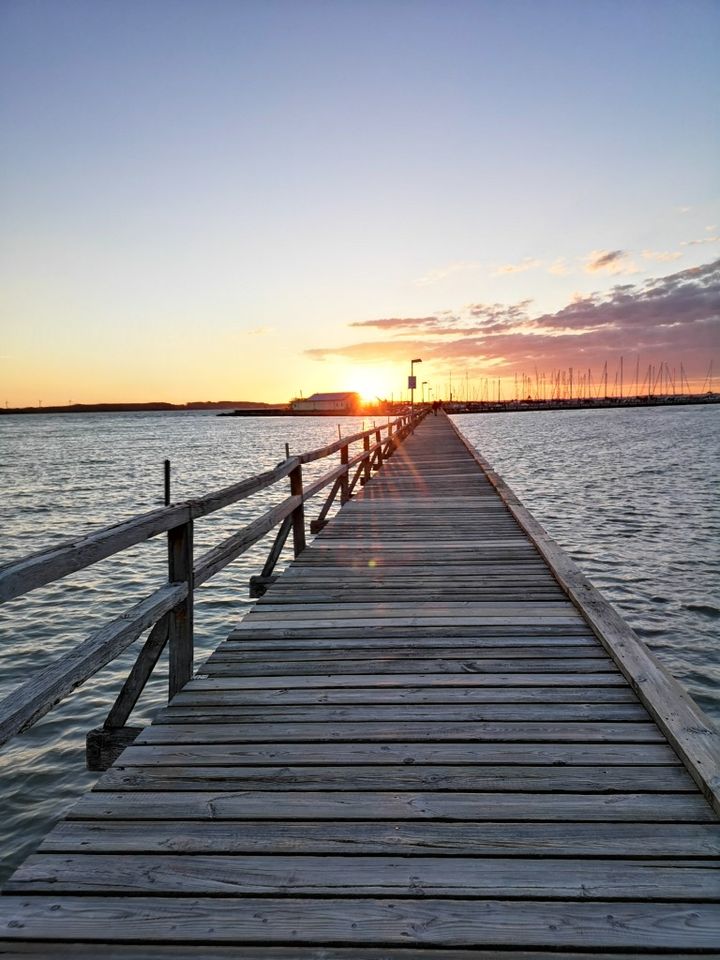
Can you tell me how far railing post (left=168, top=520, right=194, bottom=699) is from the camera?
12.0 ft

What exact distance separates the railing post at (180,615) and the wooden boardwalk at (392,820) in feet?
0.60

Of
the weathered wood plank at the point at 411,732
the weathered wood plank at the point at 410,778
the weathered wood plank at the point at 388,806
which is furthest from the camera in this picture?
the weathered wood plank at the point at 411,732

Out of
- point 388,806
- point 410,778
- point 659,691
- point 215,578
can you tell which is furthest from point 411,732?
point 215,578

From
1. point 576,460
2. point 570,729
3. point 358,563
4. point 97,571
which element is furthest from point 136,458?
point 570,729

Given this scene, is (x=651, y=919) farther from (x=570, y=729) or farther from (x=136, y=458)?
(x=136, y=458)

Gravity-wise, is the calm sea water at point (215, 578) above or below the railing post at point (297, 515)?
below

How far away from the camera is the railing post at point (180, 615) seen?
12.0ft

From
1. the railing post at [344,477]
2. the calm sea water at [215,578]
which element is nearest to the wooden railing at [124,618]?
the calm sea water at [215,578]

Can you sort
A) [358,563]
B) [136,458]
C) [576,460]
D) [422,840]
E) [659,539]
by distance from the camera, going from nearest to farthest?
[422,840] → [358,563] → [659,539] → [576,460] → [136,458]

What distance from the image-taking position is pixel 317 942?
72.0 inches

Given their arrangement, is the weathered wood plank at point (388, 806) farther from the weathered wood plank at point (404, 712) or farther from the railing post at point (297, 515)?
the railing post at point (297, 515)

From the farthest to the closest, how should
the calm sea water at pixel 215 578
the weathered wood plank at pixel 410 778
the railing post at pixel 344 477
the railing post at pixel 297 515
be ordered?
1. the railing post at pixel 344 477
2. the railing post at pixel 297 515
3. the calm sea water at pixel 215 578
4. the weathered wood plank at pixel 410 778

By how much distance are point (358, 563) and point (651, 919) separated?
4.65 meters

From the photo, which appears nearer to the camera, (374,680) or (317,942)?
(317,942)
